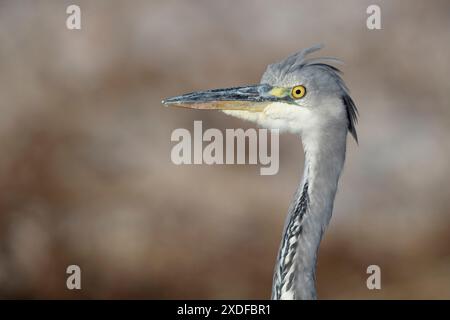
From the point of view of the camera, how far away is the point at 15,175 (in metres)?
5.45

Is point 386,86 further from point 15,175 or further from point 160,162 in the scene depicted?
point 15,175

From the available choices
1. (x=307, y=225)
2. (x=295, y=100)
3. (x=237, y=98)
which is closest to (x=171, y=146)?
(x=237, y=98)

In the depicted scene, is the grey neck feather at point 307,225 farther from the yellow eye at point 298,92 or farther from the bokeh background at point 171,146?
the bokeh background at point 171,146

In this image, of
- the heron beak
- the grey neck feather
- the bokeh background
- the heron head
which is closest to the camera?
the grey neck feather

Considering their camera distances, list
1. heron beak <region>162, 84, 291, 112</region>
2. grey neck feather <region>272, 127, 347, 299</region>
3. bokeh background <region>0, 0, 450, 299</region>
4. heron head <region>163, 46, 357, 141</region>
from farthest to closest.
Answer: bokeh background <region>0, 0, 450, 299</region> → heron beak <region>162, 84, 291, 112</region> → heron head <region>163, 46, 357, 141</region> → grey neck feather <region>272, 127, 347, 299</region>

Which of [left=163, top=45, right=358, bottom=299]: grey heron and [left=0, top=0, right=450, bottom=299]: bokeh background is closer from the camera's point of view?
[left=163, top=45, right=358, bottom=299]: grey heron

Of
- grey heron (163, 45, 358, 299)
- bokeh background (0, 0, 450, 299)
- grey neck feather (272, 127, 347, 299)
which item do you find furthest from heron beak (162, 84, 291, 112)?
bokeh background (0, 0, 450, 299)

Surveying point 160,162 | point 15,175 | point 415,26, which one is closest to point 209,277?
point 160,162

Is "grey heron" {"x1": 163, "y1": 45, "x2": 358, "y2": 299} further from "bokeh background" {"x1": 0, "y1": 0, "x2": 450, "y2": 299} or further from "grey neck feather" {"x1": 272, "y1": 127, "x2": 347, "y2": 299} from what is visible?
"bokeh background" {"x1": 0, "y1": 0, "x2": 450, "y2": 299}

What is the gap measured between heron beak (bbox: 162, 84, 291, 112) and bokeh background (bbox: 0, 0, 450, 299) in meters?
2.55

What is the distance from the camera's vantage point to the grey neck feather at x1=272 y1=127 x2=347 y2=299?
2473 millimetres

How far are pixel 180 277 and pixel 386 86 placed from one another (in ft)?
7.66

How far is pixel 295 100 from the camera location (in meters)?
2.71

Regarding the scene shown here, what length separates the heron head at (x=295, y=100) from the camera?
2.63 m
